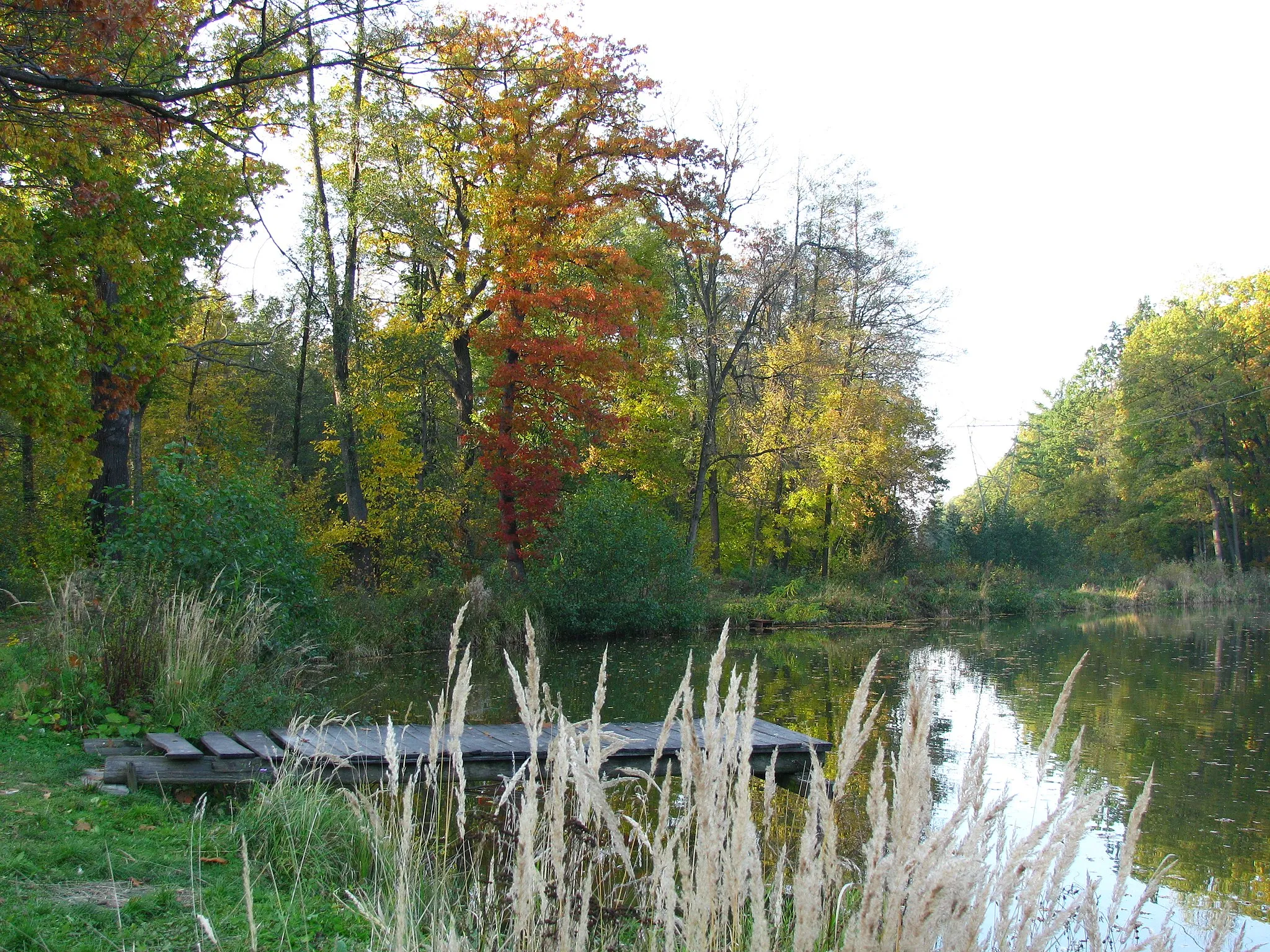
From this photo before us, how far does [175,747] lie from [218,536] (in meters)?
4.62

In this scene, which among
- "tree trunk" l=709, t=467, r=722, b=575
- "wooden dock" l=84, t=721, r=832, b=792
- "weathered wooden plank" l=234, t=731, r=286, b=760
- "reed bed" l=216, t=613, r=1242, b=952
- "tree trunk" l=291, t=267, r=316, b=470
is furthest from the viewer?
"tree trunk" l=709, t=467, r=722, b=575

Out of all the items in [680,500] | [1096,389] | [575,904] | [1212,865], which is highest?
[1096,389]

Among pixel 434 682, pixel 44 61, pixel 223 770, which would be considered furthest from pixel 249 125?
pixel 434 682

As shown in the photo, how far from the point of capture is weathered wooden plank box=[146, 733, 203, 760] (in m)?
5.81

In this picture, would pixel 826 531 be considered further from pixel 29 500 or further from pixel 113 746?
pixel 113 746

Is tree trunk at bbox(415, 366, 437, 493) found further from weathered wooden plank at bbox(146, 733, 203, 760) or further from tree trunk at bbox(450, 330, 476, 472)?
weathered wooden plank at bbox(146, 733, 203, 760)

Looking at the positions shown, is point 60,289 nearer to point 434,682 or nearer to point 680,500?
point 434,682

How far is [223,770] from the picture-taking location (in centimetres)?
589

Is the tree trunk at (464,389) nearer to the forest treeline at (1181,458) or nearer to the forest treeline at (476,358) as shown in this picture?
the forest treeline at (476,358)

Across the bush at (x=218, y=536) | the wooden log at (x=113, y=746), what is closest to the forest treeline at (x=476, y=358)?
the bush at (x=218, y=536)

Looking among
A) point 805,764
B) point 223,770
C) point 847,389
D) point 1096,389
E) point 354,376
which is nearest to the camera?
point 223,770

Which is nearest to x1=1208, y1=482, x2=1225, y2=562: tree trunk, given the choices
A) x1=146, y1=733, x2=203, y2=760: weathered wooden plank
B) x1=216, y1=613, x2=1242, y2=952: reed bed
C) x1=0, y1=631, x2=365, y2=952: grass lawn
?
x1=146, y1=733, x2=203, y2=760: weathered wooden plank

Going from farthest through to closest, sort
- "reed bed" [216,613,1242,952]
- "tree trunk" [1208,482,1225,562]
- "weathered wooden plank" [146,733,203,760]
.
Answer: "tree trunk" [1208,482,1225,562]
"weathered wooden plank" [146,733,203,760]
"reed bed" [216,613,1242,952]

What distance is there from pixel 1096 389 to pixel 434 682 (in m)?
58.6
